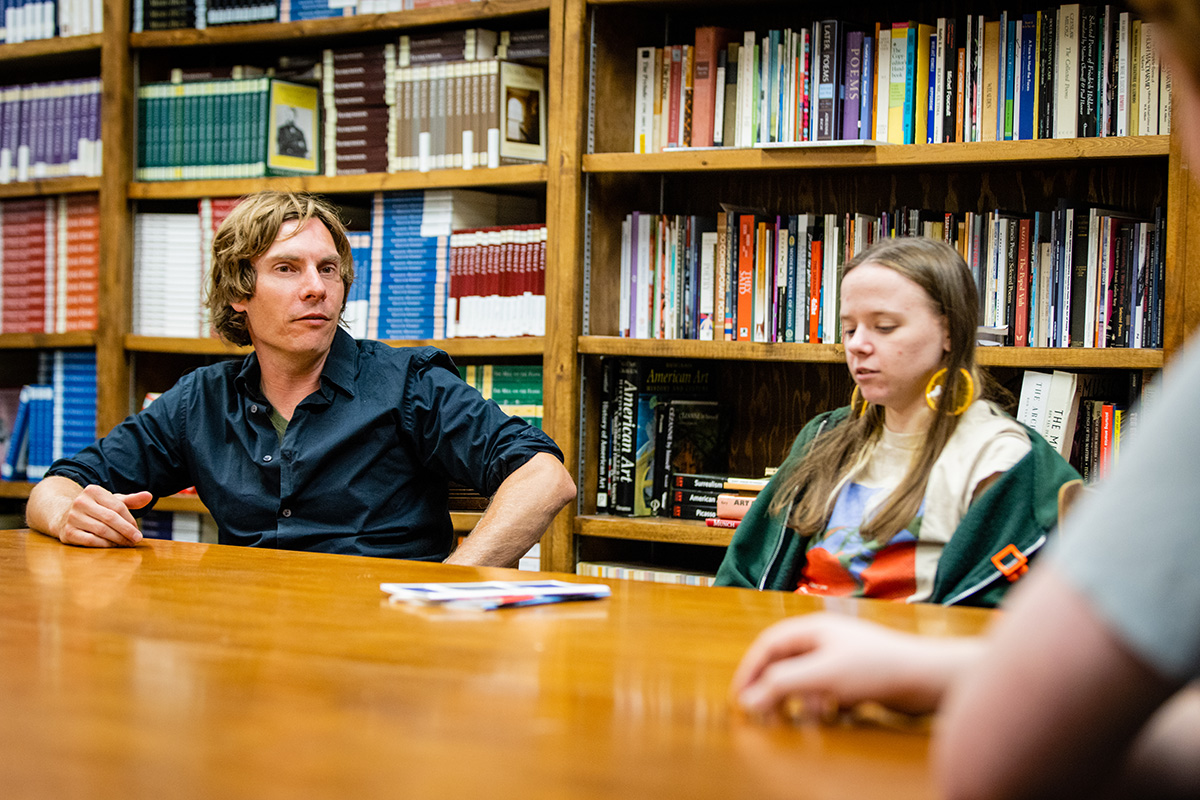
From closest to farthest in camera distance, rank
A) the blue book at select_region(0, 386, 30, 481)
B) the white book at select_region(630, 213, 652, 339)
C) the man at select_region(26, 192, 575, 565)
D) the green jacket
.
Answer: the green jacket < the man at select_region(26, 192, 575, 565) < the white book at select_region(630, 213, 652, 339) < the blue book at select_region(0, 386, 30, 481)

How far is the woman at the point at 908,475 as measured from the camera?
1.49 m

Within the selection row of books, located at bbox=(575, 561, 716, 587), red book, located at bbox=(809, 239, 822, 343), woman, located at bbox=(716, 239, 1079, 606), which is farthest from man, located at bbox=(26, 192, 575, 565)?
red book, located at bbox=(809, 239, 822, 343)

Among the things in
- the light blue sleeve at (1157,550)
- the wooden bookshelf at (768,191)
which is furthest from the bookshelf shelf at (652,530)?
the light blue sleeve at (1157,550)

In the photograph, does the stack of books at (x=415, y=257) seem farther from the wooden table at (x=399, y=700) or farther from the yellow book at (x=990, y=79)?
the wooden table at (x=399, y=700)

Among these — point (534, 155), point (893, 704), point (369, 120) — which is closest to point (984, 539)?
point (893, 704)

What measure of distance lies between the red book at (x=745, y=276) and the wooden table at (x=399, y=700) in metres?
1.33

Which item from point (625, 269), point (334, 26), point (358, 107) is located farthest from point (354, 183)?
point (625, 269)

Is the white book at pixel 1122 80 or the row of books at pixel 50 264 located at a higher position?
the white book at pixel 1122 80

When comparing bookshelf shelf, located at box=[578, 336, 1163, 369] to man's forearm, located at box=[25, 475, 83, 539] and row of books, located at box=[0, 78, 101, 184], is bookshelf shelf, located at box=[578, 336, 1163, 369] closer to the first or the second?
man's forearm, located at box=[25, 475, 83, 539]

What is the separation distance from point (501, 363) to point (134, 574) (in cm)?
150

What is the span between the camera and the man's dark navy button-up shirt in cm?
190

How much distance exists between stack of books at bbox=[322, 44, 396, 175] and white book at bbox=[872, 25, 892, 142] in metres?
1.17

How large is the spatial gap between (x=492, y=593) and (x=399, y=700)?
1.26 ft

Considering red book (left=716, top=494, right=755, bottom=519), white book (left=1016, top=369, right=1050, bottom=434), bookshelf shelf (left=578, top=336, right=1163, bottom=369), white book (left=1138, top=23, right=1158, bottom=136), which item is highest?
white book (left=1138, top=23, right=1158, bottom=136)
